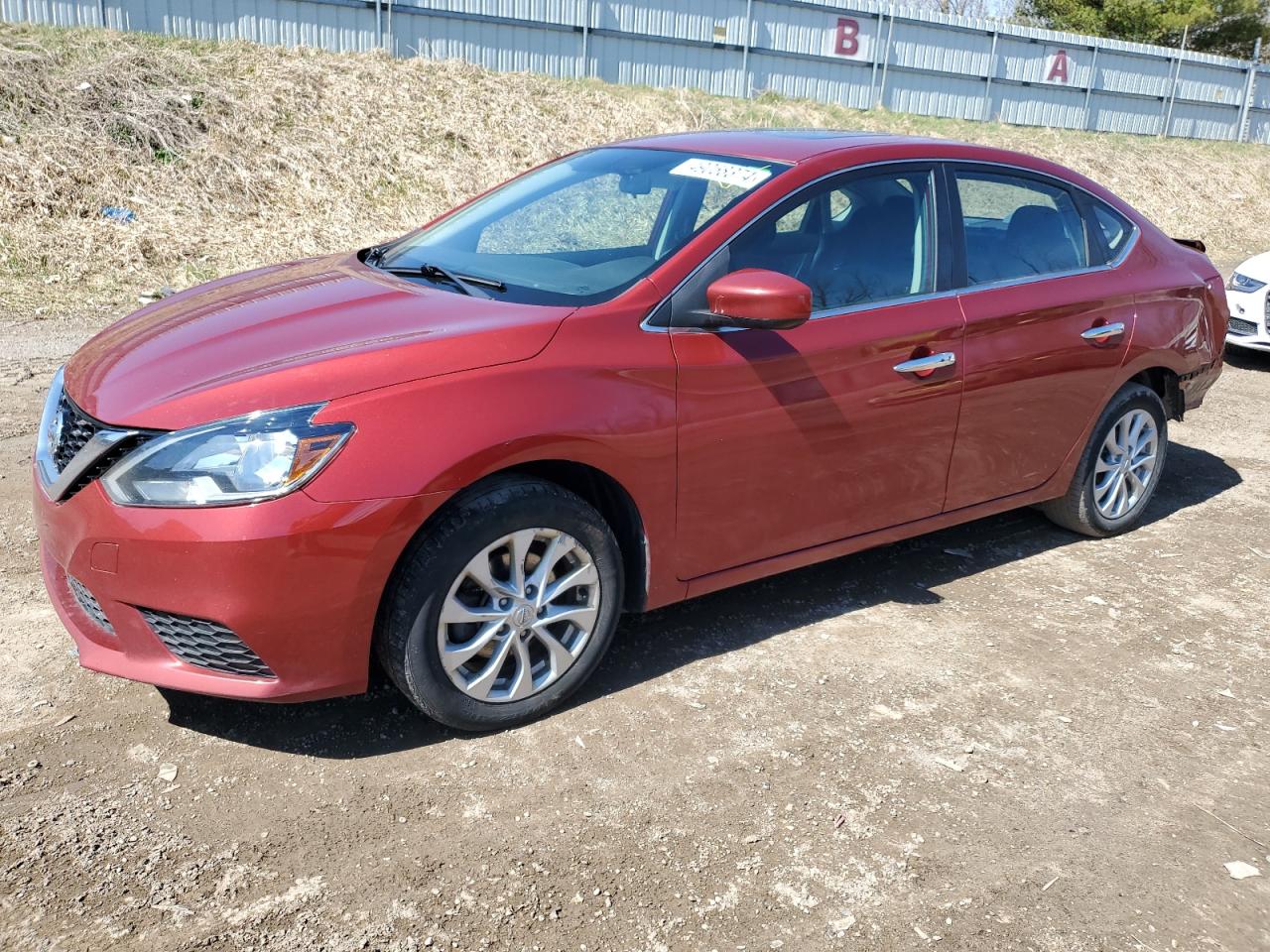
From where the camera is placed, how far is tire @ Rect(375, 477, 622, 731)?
329 cm

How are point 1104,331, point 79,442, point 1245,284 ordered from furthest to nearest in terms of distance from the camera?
point 1245,284
point 1104,331
point 79,442

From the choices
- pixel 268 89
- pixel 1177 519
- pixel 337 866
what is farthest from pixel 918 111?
pixel 337 866

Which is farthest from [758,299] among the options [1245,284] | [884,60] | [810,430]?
[884,60]

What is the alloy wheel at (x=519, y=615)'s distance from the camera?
340 centimetres

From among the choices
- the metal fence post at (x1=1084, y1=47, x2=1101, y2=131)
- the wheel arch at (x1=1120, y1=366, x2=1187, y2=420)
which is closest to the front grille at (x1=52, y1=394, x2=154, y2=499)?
the wheel arch at (x1=1120, y1=366, x2=1187, y2=420)

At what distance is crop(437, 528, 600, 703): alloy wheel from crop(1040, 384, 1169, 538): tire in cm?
262

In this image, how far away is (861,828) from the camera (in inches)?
127

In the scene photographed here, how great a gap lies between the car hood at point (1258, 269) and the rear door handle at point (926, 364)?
598cm

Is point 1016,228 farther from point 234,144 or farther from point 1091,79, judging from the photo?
point 1091,79

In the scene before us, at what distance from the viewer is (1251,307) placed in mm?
9047

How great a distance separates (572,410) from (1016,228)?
2.32 metres

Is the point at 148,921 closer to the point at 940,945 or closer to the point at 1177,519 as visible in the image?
the point at 940,945

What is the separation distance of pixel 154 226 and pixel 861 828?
31.0 ft

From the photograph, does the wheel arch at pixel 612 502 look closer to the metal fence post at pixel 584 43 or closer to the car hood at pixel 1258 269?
the car hood at pixel 1258 269
